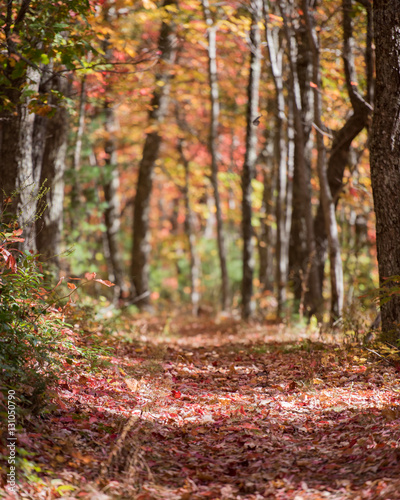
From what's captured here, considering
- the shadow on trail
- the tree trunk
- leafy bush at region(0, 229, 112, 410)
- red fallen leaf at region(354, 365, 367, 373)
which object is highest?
the tree trunk

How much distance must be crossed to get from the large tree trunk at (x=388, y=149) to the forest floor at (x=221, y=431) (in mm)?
1152

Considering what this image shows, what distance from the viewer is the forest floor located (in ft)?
12.9

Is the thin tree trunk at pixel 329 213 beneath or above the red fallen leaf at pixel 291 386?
above

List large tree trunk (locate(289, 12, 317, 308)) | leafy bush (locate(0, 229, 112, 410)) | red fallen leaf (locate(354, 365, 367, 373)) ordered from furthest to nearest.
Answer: large tree trunk (locate(289, 12, 317, 308)) → red fallen leaf (locate(354, 365, 367, 373)) → leafy bush (locate(0, 229, 112, 410))

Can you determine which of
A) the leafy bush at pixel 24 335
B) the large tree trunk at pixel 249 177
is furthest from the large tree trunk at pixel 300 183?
the leafy bush at pixel 24 335

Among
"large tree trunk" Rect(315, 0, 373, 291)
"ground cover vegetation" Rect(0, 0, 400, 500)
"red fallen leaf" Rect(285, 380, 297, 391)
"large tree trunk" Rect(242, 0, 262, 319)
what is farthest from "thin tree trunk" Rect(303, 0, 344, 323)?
"large tree trunk" Rect(242, 0, 262, 319)

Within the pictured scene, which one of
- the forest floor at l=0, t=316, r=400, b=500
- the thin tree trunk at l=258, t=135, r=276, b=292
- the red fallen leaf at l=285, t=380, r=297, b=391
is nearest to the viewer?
the forest floor at l=0, t=316, r=400, b=500

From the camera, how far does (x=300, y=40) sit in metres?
12.0

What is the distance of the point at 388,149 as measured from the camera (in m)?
6.85

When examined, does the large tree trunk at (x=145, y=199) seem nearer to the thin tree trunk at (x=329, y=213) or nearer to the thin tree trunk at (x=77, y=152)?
the thin tree trunk at (x=77, y=152)

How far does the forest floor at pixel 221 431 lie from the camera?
154 inches

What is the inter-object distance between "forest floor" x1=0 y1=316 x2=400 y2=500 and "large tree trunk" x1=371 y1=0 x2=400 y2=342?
115 centimetres

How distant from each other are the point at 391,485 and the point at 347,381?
8.46 feet

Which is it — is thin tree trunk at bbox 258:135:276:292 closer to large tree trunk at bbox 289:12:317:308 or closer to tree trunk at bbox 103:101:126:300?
large tree trunk at bbox 289:12:317:308
